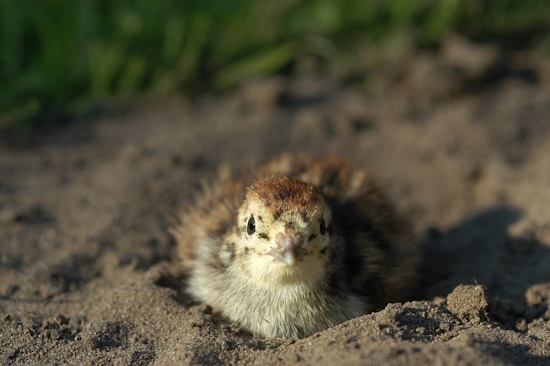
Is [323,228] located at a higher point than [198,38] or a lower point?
lower

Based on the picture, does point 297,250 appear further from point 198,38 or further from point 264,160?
point 198,38

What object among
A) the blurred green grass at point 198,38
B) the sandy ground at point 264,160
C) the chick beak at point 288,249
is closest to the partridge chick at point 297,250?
the chick beak at point 288,249

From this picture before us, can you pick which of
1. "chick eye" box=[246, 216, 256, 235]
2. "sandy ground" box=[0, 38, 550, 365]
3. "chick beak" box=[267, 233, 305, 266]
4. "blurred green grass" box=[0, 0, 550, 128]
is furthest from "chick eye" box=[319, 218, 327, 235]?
"blurred green grass" box=[0, 0, 550, 128]

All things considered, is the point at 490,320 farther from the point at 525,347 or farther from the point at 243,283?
the point at 243,283

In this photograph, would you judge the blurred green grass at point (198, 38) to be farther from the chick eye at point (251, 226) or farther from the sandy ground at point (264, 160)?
the chick eye at point (251, 226)

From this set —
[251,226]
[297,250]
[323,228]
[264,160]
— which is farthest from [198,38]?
[297,250]

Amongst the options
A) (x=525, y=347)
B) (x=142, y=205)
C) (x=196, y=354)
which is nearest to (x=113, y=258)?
(x=142, y=205)
